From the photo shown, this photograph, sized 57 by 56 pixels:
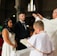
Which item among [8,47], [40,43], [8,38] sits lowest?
[8,47]

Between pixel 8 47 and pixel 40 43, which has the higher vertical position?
pixel 40 43

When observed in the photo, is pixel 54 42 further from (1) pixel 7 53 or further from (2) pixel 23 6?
(2) pixel 23 6

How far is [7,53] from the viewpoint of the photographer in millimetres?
5723

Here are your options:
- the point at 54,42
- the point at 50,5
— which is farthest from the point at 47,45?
the point at 50,5

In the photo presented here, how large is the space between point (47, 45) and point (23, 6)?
524 centimetres

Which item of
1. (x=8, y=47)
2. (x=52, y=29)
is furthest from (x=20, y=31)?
(x=52, y=29)

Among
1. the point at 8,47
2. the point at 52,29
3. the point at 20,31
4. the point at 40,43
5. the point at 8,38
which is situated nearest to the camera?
the point at 40,43

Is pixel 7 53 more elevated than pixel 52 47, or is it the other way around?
pixel 52 47

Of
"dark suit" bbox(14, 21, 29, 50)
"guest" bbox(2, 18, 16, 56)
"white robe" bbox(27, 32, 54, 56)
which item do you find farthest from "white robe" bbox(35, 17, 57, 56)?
"dark suit" bbox(14, 21, 29, 50)

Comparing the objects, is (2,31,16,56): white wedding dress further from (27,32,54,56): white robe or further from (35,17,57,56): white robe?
(27,32,54,56): white robe

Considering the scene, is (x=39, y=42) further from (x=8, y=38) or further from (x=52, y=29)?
(x=8, y=38)

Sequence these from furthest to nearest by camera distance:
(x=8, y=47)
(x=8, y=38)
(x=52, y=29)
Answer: (x=8, y=47), (x=8, y=38), (x=52, y=29)

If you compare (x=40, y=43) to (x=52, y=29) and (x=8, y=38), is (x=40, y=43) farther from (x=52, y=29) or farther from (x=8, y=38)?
(x=8, y=38)

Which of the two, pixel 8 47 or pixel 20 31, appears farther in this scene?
pixel 20 31
